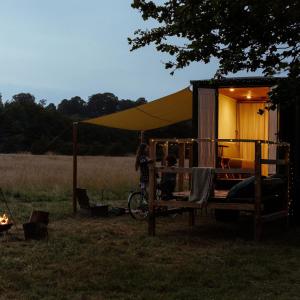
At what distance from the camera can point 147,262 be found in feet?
23.7

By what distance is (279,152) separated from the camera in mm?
11273

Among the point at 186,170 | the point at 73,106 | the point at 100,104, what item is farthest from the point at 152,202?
the point at 73,106

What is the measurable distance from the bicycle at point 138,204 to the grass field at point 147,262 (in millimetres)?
309

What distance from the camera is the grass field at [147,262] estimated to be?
576 centimetres

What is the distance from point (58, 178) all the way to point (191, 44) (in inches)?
521

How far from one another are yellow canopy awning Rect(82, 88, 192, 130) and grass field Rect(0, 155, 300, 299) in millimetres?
2399

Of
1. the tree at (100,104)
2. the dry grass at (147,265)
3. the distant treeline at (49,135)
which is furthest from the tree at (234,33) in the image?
the tree at (100,104)

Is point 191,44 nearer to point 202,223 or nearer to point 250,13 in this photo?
point 250,13

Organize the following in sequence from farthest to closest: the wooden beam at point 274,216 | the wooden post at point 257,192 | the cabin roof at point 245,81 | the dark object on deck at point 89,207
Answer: the dark object on deck at point 89,207 → the cabin roof at point 245,81 → the wooden beam at point 274,216 → the wooden post at point 257,192

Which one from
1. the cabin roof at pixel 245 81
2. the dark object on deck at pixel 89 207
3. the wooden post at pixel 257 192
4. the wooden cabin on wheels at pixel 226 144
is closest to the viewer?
the wooden post at pixel 257 192

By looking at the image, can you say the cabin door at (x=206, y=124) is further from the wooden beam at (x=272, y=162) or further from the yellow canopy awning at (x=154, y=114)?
the wooden beam at (x=272, y=162)

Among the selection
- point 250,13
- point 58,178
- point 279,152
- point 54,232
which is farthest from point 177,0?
point 58,178

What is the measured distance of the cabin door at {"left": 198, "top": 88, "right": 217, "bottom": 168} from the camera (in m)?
11.6

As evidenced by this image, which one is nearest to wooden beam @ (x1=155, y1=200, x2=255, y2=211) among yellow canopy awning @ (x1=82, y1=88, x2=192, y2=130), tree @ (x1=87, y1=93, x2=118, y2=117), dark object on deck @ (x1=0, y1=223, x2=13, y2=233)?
dark object on deck @ (x1=0, y1=223, x2=13, y2=233)
